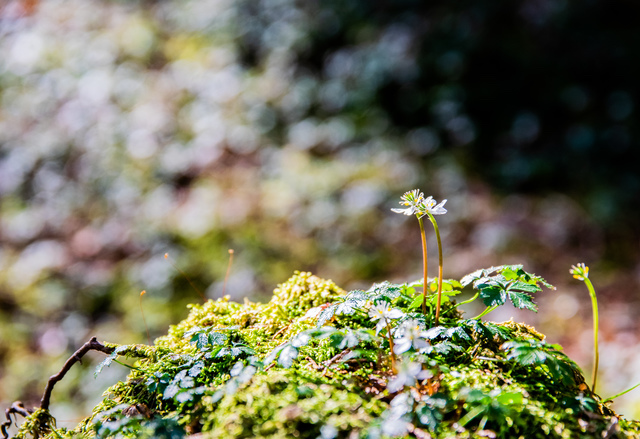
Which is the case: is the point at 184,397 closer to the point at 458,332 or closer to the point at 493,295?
the point at 458,332

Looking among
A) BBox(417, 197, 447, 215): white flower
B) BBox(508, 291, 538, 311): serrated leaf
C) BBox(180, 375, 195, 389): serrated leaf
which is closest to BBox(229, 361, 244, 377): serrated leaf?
BBox(180, 375, 195, 389): serrated leaf

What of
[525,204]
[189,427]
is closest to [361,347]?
[189,427]

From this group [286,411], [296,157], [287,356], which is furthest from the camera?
[296,157]

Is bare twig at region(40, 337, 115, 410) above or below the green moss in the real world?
above

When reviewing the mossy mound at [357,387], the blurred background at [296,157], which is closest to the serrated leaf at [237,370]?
the mossy mound at [357,387]

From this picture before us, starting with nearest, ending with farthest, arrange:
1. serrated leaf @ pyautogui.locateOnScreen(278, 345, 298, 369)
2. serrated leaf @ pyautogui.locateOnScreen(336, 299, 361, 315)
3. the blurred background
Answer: serrated leaf @ pyautogui.locateOnScreen(278, 345, 298, 369), serrated leaf @ pyautogui.locateOnScreen(336, 299, 361, 315), the blurred background

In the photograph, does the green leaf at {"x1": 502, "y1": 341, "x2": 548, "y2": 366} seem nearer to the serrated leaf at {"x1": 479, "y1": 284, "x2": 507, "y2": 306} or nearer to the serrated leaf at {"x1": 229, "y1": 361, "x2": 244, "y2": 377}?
the serrated leaf at {"x1": 479, "y1": 284, "x2": 507, "y2": 306}

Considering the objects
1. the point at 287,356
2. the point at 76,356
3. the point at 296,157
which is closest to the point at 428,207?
the point at 287,356
